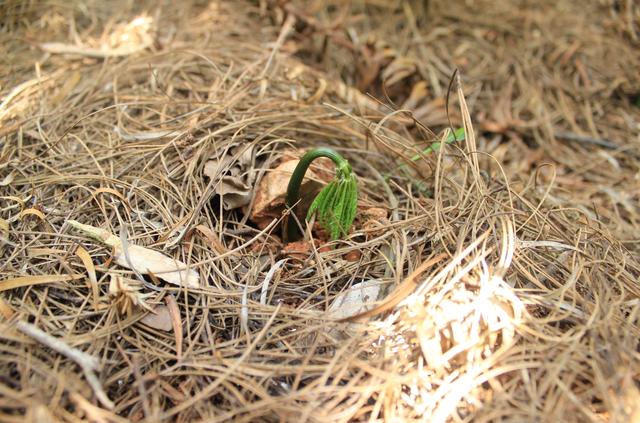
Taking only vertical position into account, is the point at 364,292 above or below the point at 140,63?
below

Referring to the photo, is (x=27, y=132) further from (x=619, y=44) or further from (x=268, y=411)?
(x=619, y=44)

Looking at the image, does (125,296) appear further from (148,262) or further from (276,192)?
(276,192)

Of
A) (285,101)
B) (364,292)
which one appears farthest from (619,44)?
(364,292)

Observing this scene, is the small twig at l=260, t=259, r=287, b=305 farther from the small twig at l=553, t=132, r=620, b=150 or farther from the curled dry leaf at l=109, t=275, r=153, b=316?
the small twig at l=553, t=132, r=620, b=150

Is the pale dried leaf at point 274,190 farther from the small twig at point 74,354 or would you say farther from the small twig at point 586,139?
the small twig at point 586,139

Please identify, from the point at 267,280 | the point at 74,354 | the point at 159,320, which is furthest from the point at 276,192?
the point at 74,354

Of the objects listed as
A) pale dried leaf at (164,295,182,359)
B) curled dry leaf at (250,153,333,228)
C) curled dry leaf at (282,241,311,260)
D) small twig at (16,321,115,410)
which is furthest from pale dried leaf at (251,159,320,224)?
small twig at (16,321,115,410)

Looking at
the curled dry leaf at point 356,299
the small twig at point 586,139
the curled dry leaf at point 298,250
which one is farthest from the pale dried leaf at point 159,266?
the small twig at point 586,139
